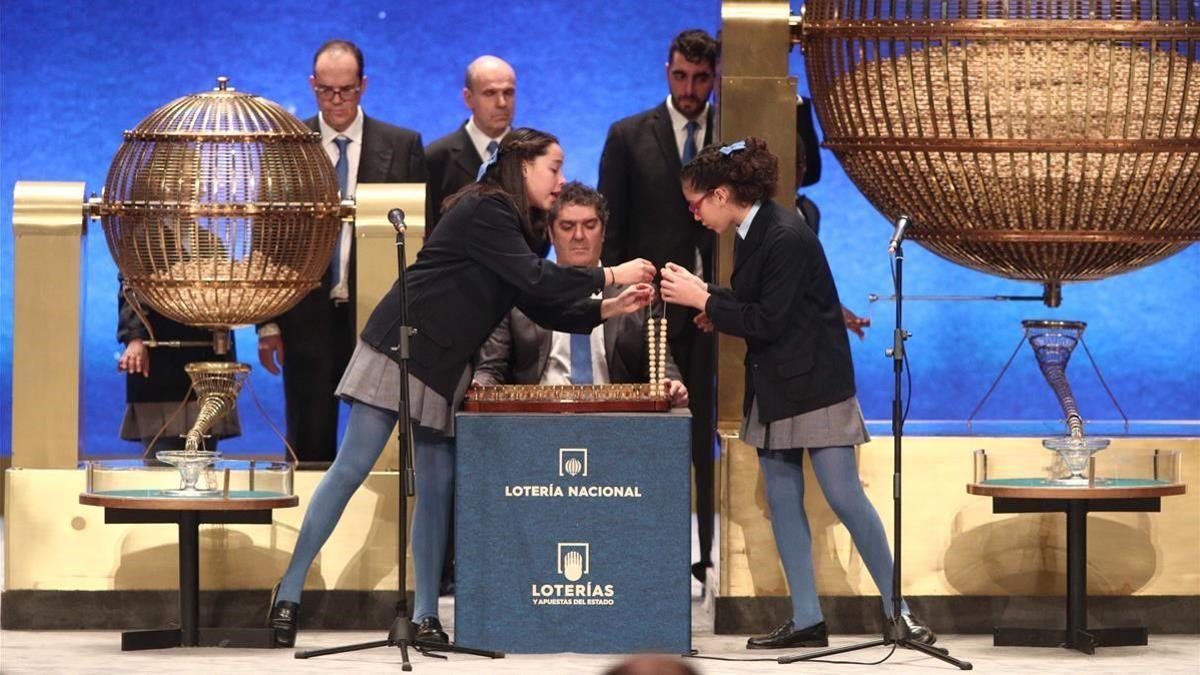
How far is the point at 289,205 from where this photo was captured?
Answer: 675 cm

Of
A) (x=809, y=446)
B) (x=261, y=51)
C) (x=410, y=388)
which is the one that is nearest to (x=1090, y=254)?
(x=809, y=446)

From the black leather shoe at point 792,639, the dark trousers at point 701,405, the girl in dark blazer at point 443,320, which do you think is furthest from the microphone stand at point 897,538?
the dark trousers at point 701,405

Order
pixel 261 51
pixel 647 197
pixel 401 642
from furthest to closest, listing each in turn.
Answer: pixel 261 51
pixel 647 197
pixel 401 642

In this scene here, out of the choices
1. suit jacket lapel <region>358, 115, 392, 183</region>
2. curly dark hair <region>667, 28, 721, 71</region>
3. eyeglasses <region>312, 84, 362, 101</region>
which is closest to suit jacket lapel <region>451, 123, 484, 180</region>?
suit jacket lapel <region>358, 115, 392, 183</region>

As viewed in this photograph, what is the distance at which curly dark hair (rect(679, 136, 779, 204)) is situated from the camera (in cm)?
638

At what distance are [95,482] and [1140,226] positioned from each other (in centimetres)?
349

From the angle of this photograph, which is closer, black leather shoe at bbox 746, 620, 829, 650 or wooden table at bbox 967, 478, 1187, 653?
wooden table at bbox 967, 478, 1187, 653

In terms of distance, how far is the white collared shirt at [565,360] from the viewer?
23.2 ft

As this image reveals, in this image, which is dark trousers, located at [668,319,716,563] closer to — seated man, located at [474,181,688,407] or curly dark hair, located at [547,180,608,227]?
seated man, located at [474,181,688,407]

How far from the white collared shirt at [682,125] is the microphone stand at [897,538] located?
5.59 feet

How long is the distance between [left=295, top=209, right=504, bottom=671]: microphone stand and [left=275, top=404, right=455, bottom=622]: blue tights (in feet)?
0.86

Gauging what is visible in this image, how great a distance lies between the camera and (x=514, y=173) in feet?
21.0

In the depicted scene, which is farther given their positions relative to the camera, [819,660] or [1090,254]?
[1090,254]

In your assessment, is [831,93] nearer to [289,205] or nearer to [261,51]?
[289,205]
